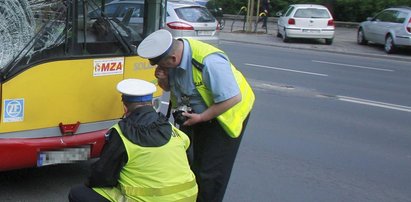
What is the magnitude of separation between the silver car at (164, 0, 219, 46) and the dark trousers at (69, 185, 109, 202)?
38.1 feet

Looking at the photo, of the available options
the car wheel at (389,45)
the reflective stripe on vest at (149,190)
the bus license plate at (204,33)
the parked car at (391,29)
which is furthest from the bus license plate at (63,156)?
the car wheel at (389,45)

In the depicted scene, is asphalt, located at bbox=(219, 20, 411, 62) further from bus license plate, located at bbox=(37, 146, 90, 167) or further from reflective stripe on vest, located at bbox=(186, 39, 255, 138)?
reflective stripe on vest, located at bbox=(186, 39, 255, 138)

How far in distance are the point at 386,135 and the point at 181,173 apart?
4.89 metres

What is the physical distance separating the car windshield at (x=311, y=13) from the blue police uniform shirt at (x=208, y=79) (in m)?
17.8

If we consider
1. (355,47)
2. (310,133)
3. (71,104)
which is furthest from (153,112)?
(355,47)

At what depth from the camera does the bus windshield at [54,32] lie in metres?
4.21

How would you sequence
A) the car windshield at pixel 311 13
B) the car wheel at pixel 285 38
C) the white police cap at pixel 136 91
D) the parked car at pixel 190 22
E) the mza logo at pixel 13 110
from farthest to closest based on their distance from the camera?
the car wheel at pixel 285 38 < the car windshield at pixel 311 13 < the parked car at pixel 190 22 < the mza logo at pixel 13 110 < the white police cap at pixel 136 91

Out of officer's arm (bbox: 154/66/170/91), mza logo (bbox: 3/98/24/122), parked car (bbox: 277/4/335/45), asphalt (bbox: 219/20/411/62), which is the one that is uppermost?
officer's arm (bbox: 154/66/170/91)

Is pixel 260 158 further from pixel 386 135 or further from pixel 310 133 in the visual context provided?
pixel 386 135

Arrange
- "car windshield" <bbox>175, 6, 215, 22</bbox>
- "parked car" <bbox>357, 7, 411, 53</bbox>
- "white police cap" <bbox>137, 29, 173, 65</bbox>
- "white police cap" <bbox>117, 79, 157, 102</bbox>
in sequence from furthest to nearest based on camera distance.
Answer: "parked car" <bbox>357, 7, 411, 53</bbox> < "car windshield" <bbox>175, 6, 215, 22</bbox> < "white police cap" <bbox>137, 29, 173, 65</bbox> < "white police cap" <bbox>117, 79, 157, 102</bbox>

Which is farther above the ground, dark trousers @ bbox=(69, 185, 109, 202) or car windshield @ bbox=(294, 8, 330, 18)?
dark trousers @ bbox=(69, 185, 109, 202)

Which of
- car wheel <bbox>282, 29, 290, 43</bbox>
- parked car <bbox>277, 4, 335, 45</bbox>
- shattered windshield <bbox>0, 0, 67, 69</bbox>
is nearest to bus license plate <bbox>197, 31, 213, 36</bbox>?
parked car <bbox>277, 4, 335, 45</bbox>

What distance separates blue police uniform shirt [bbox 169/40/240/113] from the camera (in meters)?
3.34

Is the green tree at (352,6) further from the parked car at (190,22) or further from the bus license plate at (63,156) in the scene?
the bus license plate at (63,156)
